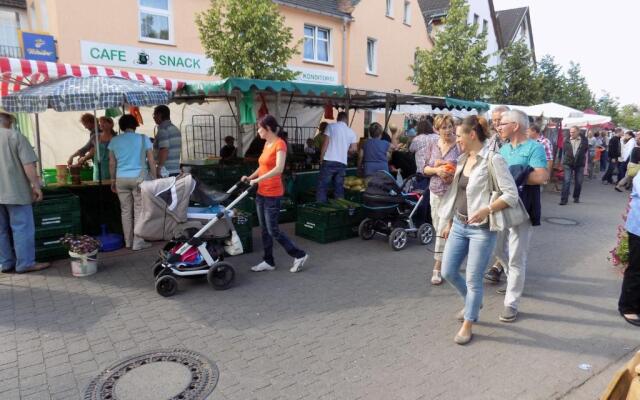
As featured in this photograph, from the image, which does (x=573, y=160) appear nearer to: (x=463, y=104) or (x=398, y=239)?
(x=463, y=104)

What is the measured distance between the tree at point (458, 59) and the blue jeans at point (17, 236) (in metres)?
16.2

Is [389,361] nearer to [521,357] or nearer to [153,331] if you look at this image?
[521,357]

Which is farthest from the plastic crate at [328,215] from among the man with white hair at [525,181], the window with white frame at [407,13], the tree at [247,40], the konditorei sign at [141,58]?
the window with white frame at [407,13]

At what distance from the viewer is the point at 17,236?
529cm

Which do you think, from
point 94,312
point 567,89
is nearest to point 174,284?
point 94,312

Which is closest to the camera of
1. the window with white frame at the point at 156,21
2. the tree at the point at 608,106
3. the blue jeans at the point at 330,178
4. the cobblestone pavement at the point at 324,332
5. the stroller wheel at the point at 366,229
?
the cobblestone pavement at the point at 324,332

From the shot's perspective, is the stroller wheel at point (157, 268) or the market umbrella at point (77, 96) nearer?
the stroller wheel at point (157, 268)

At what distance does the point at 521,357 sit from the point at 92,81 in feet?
19.3

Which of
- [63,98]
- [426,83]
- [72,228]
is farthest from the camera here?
[426,83]

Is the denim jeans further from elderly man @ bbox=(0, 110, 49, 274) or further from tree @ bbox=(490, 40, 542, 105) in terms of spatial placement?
elderly man @ bbox=(0, 110, 49, 274)

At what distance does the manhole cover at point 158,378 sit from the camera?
306 cm

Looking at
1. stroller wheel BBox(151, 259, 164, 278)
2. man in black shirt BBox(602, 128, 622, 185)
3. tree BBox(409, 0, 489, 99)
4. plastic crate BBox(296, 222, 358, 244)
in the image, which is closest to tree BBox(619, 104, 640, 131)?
man in black shirt BBox(602, 128, 622, 185)

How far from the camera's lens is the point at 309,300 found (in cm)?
475

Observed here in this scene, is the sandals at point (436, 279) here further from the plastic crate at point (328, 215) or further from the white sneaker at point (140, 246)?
the white sneaker at point (140, 246)
